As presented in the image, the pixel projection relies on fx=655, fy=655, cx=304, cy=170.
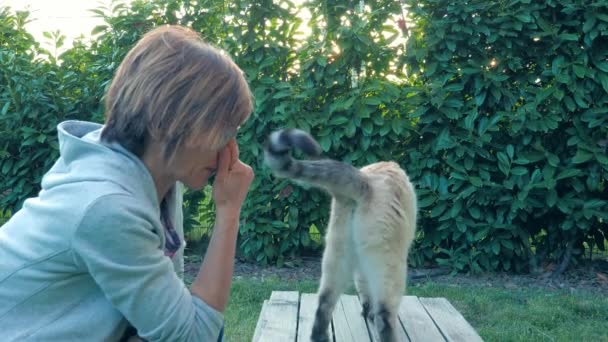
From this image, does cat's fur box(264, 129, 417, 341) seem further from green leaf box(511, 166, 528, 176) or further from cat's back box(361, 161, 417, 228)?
green leaf box(511, 166, 528, 176)

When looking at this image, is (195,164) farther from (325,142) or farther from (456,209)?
(456,209)

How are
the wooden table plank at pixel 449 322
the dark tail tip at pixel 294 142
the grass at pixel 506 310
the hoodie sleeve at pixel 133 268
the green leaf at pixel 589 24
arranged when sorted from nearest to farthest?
the hoodie sleeve at pixel 133 268
the dark tail tip at pixel 294 142
the wooden table plank at pixel 449 322
the grass at pixel 506 310
the green leaf at pixel 589 24

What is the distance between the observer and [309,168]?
3074 mm

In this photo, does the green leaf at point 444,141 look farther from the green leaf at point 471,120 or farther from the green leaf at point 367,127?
the green leaf at point 367,127

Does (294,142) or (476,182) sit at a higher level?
(294,142)

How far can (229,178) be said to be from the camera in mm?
2047

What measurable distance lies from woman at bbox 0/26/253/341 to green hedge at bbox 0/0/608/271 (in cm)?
430

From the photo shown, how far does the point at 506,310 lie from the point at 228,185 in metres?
3.93

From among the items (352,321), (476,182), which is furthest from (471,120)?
(352,321)

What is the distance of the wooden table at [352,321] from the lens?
3.30 metres

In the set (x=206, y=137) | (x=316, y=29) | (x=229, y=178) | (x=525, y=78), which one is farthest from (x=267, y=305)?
(x=525, y=78)

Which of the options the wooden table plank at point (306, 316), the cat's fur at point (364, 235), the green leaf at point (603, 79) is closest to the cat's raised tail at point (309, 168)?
the cat's fur at point (364, 235)

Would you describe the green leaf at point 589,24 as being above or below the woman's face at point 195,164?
above

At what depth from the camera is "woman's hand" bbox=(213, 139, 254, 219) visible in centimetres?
202
